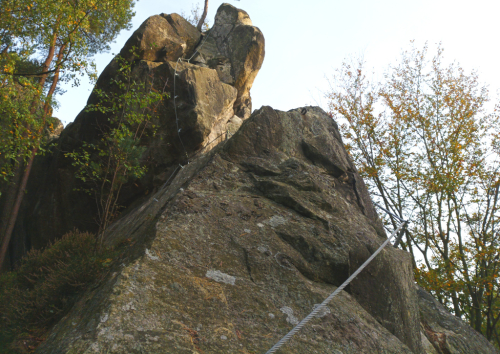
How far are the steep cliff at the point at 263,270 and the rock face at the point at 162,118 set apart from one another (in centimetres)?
392

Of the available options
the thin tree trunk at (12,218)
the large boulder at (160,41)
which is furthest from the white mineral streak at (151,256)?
the large boulder at (160,41)

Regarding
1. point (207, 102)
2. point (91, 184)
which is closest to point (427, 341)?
point (207, 102)

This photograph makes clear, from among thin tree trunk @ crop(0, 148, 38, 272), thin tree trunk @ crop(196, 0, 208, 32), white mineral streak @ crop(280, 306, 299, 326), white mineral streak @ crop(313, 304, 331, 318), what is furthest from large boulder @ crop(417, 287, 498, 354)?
thin tree trunk @ crop(196, 0, 208, 32)

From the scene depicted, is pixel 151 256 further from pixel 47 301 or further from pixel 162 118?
pixel 162 118

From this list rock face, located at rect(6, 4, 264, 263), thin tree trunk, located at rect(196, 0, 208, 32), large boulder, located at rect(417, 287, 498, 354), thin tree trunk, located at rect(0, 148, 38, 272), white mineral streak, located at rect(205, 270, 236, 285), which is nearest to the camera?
white mineral streak, located at rect(205, 270, 236, 285)

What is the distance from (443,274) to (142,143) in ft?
42.8

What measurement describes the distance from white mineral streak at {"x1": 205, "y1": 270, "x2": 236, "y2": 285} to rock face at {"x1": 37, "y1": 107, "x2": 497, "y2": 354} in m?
0.01

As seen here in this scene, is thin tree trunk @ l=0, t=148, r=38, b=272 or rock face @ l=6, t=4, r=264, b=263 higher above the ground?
rock face @ l=6, t=4, r=264, b=263

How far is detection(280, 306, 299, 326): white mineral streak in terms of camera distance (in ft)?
12.5

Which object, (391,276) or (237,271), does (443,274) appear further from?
(237,271)

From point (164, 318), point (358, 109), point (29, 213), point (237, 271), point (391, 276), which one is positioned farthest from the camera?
point (358, 109)

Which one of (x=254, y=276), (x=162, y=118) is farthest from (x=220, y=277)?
(x=162, y=118)

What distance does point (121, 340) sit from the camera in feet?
9.23

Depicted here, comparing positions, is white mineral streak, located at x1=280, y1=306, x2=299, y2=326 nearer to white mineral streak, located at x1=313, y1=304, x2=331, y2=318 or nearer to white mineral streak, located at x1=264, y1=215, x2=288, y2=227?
→ white mineral streak, located at x1=313, y1=304, x2=331, y2=318
